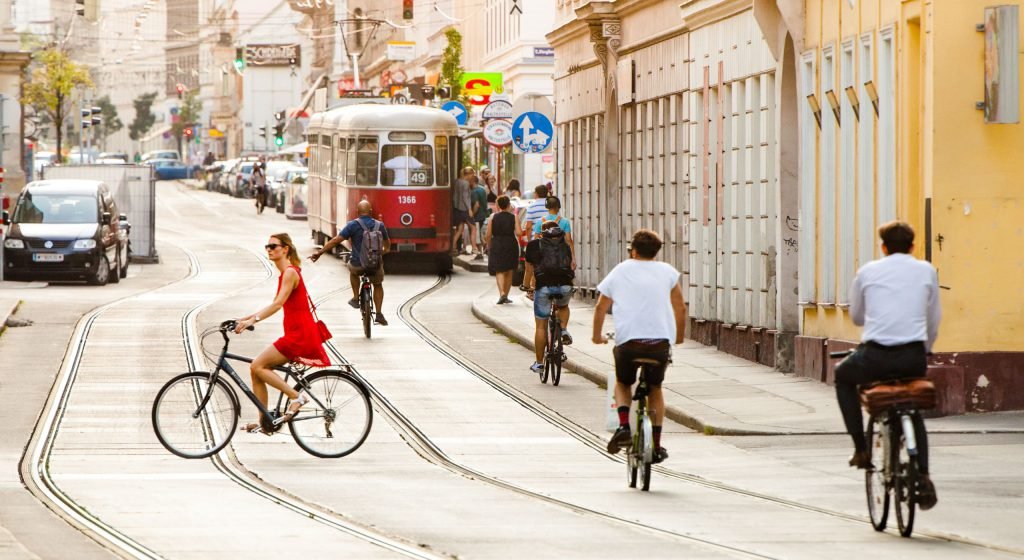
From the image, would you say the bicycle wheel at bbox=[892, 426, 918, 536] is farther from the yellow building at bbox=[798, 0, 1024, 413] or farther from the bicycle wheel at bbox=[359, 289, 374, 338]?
the bicycle wheel at bbox=[359, 289, 374, 338]

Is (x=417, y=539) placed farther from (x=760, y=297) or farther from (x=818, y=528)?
(x=760, y=297)

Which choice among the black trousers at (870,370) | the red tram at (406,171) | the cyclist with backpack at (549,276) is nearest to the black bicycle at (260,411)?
the black trousers at (870,370)

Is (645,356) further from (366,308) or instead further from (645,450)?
(366,308)

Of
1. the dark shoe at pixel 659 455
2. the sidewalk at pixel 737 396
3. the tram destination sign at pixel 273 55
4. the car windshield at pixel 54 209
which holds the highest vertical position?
the tram destination sign at pixel 273 55

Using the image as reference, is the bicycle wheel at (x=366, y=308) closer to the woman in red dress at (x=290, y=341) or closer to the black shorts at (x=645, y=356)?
the woman in red dress at (x=290, y=341)

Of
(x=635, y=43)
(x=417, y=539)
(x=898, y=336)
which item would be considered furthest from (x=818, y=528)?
(x=635, y=43)

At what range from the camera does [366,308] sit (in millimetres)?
27719

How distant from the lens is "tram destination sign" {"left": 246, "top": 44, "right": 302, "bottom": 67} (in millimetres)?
149750

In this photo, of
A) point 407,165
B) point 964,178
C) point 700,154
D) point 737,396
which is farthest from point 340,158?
point 964,178

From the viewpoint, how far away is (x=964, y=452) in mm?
15859

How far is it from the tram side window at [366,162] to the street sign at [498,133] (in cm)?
281

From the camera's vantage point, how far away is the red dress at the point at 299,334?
1592 centimetres

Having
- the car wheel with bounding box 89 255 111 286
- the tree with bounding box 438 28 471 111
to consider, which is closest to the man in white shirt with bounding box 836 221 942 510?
the car wheel with bounding box 89 255 111 286

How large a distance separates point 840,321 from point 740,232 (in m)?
4.43
